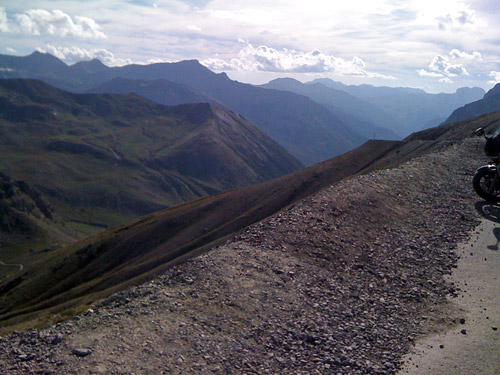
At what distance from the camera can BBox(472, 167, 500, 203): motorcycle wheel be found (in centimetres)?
1798

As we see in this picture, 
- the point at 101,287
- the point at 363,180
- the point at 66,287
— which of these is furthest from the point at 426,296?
the point at 66,287

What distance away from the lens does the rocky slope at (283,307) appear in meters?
8.28

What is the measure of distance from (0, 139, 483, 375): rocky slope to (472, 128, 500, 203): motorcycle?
285 centimetres

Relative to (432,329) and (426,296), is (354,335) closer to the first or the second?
(432,329)

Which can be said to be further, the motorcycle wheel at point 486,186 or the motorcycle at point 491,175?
the motorcycle wheel at point 486,186

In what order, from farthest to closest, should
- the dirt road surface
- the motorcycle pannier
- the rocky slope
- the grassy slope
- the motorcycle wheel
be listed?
the grassy slope → the motorcycle wheel → the motorcycle pannier → the rocky slope → the dirt road surface

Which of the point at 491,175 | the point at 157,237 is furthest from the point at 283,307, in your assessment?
the point at 157,237

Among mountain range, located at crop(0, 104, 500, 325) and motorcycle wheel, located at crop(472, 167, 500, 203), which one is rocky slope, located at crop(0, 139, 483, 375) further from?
mountain range, located at crop(0, 104, 500, 325)

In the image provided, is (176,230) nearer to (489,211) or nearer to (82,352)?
(489,211)

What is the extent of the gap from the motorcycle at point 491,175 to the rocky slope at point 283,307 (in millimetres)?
2848

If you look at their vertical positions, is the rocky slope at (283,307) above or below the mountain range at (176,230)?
above

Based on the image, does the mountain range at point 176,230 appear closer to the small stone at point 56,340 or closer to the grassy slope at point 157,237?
the grassy slope at point 157,237

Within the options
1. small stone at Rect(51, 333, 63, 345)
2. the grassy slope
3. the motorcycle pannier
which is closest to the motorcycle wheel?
the motorcycle pannier

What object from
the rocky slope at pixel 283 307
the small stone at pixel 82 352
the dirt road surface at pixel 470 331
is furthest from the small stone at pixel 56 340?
the dirt road surface at pixel 470 331
